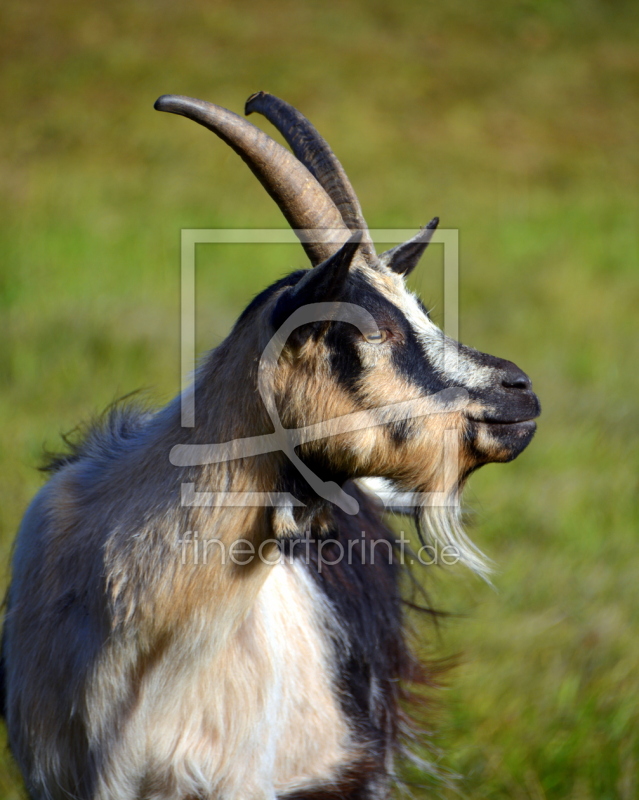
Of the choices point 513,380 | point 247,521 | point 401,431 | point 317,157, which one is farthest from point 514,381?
point 317,157

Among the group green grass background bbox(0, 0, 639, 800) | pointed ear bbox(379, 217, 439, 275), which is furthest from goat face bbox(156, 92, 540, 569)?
green grass background bbox(0, 0, 639, 800)

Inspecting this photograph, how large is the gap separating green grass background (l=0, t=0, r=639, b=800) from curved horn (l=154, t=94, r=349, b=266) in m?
1.90

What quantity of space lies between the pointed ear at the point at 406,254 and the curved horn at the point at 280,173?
282mm

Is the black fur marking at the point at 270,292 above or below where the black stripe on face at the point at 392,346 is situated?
above

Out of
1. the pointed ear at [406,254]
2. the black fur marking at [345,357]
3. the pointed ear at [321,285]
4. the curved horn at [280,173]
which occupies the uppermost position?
the curved horn at [280,173]

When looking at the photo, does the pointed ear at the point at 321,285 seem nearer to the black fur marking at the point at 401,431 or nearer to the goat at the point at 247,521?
the goat at the point at 247,521

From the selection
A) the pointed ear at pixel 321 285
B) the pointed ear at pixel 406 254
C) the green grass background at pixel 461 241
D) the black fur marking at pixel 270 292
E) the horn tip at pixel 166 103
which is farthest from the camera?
the green grass background at pixel 461 241

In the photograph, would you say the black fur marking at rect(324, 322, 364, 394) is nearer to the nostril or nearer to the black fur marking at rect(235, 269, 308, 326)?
the black fur marking at rect(235, 269, 308, 326)

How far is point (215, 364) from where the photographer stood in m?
2.67

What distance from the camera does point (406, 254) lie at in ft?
9.15

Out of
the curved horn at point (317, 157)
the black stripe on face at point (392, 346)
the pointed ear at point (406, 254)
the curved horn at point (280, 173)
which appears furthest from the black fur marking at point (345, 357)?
the curved horn at point (317, 157)

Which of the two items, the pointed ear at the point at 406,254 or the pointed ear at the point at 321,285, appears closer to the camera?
the pointed ear at the point at 321,285

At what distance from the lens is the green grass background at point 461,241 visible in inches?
172

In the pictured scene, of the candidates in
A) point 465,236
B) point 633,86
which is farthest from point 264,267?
point 633,86
